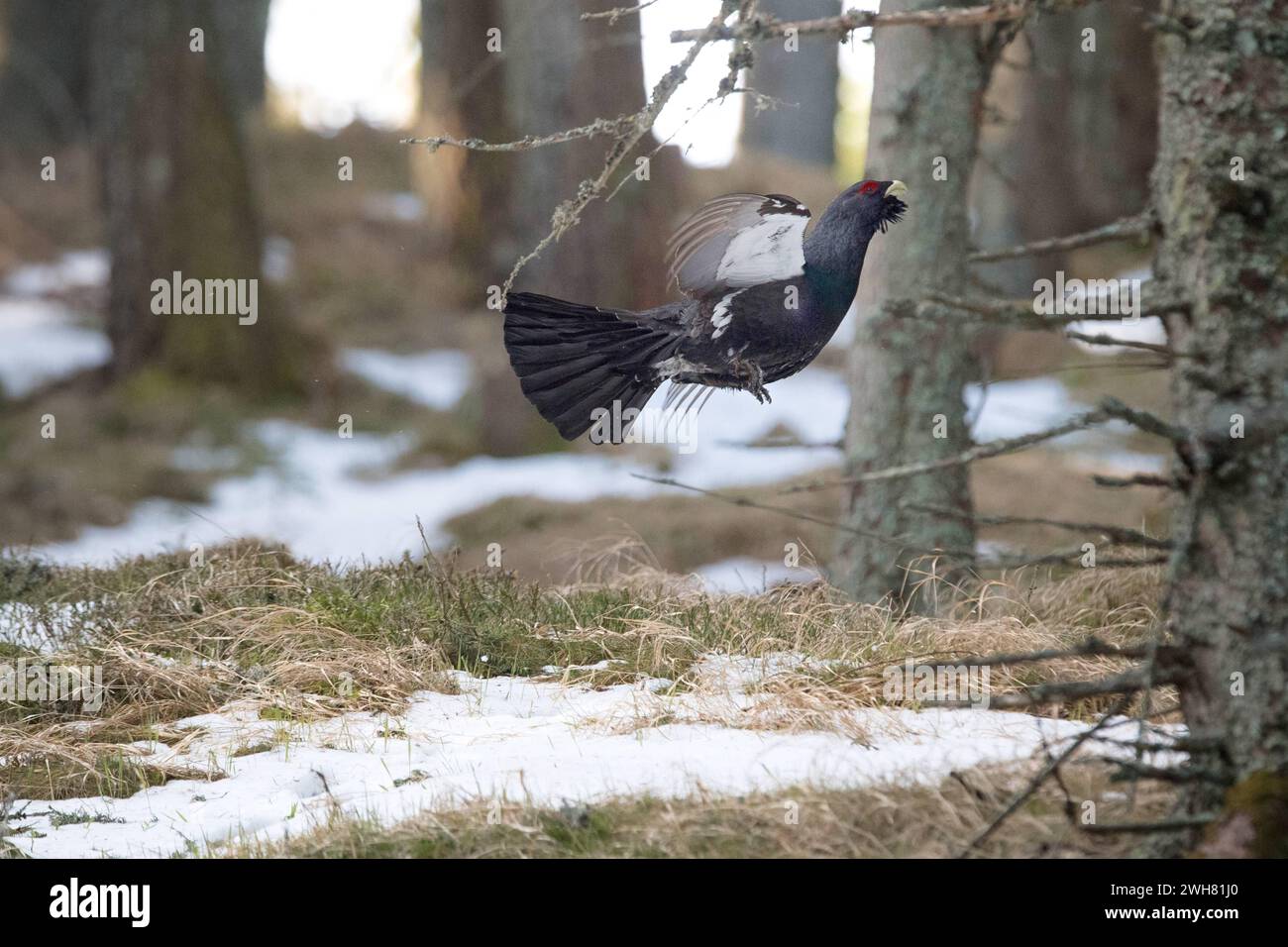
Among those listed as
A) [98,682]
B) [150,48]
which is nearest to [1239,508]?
[98,682]

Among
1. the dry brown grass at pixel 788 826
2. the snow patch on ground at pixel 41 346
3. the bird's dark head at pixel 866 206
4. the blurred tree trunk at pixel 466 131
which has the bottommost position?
the dry brown grass at pixel 788 826

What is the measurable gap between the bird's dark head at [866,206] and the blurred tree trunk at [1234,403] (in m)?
0.97

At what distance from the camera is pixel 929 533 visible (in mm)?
5805

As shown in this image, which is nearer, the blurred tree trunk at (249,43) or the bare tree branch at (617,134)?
the bare tree branch at (617,134)

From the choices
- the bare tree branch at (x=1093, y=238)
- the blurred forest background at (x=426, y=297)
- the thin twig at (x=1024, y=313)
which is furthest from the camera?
the blurred forest background at (x=426, y=297)

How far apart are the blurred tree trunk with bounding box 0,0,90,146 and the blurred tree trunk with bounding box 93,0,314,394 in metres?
6.28

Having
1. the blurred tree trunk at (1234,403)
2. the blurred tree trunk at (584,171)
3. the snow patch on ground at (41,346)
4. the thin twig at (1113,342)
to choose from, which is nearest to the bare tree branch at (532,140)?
the thin twig at (1113,342)

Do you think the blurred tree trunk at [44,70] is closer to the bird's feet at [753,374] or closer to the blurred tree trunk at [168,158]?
Result: the blurred tree trunk at [168,158]

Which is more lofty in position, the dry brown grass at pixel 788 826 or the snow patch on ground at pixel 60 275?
the snow patch on ground at pixel 60 275

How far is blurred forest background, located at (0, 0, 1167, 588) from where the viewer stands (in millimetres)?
9570

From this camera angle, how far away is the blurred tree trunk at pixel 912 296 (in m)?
5.65

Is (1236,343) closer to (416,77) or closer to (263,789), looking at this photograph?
(263,789)

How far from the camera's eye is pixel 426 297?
16.2 metres

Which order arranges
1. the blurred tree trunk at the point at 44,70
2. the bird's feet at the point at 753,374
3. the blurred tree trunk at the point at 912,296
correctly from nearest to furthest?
1. the bird's feet at the point at 753,374
2. the blurred tree trunk at the point at 912,296
3. the blurred tree trunk at the point at 44,70
